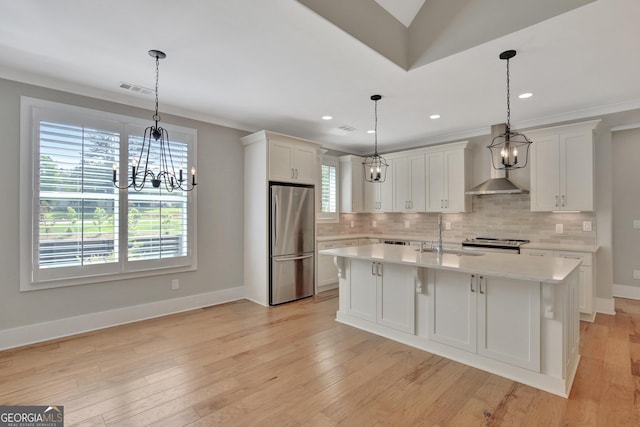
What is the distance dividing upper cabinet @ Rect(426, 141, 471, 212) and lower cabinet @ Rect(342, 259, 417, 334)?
8.05ft

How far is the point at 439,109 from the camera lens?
4.10 m

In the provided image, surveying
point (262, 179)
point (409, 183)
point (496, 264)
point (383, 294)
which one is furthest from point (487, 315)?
point (409, 183)

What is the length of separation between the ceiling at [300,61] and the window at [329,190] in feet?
5.79

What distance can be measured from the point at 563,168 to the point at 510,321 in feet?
9.22

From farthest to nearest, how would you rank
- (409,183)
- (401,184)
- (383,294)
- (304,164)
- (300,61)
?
(401,184)
(409,183)
(304,164)
(383,294)
(300,61)

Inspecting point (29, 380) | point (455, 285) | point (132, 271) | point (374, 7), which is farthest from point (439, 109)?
point (29, 380)

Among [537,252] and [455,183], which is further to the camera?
[455,183]

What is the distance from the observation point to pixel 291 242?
15.6 feet

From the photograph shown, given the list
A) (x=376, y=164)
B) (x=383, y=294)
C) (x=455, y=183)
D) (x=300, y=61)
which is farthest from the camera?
(x=455, y=183)

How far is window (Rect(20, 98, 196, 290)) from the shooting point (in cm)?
317

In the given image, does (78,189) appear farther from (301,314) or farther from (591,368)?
(591,368)

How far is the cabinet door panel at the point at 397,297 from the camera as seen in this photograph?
316cm

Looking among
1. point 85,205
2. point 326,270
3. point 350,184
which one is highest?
point 350,184

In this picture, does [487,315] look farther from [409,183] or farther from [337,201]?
[337,201]
